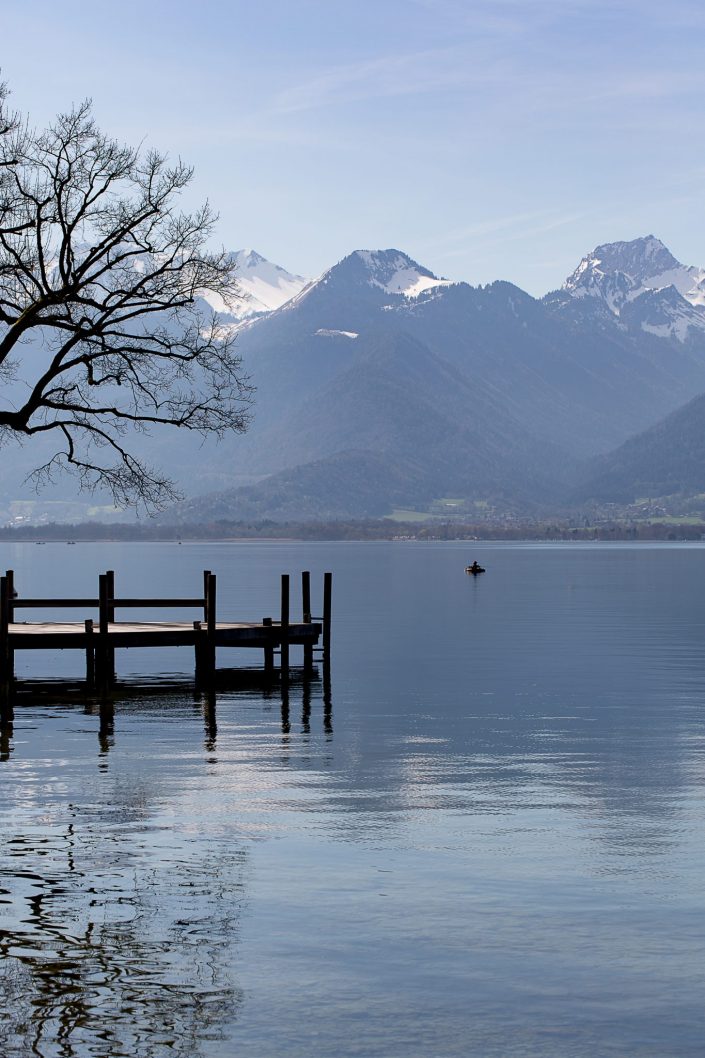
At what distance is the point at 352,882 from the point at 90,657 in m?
33.2

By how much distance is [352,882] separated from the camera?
66.3 feet

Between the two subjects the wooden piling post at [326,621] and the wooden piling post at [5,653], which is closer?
the wooden piling post at [5,653]

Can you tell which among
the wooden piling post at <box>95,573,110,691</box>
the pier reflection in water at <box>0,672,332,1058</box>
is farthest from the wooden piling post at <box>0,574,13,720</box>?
the pier reflection in water at <box>0,672,332,1058</box>

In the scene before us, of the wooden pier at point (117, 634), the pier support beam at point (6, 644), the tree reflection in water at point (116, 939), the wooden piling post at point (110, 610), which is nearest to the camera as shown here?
the tree reflection in water at point (116, 939)

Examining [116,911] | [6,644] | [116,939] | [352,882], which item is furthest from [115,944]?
[6,644]

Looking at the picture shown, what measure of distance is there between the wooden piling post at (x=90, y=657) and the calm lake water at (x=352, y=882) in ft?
7.84

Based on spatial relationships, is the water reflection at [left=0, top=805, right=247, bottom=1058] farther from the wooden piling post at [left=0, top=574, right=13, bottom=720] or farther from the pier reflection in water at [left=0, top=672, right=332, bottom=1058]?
the wooden piling post at [left=0, top=574, right=13, bottom=720]

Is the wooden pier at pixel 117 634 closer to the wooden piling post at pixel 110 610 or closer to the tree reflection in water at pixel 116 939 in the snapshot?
the wooden piling post at pixel 110 610

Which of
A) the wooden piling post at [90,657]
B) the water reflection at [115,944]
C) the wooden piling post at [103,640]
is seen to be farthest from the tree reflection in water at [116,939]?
the wooden piling post at [90,657]

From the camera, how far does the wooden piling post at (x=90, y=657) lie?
4712 cm

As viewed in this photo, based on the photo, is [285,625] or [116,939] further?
[285,625]

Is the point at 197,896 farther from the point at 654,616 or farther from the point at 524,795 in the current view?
the point at 654,616

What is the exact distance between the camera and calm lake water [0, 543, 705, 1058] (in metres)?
14.4

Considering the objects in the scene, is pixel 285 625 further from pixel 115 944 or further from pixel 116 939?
pixel 115 944
